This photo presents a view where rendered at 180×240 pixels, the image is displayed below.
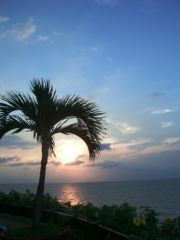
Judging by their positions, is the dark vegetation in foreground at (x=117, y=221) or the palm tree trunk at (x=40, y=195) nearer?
the dark vegetation in foreground at (x=117, y=221)

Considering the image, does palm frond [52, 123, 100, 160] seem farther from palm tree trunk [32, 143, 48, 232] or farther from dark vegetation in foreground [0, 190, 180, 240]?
dark vegetation in foreground [0, 190, 180, 240]

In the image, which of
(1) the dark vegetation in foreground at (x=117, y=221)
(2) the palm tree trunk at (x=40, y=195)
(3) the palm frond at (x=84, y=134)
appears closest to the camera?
(1) the dark vegetation in foreground at (x=117, y=221)

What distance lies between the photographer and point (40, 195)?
6.88 metres

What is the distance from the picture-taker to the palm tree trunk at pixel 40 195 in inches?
264

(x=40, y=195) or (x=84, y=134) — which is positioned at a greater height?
(x=84, y=134)

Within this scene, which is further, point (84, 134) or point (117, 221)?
point (84, 134)

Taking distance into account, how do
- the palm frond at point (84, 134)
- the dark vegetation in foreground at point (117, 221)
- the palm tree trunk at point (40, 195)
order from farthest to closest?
1. the palm frond at point (84, 134)
2. the palm tree trunk at point (40, 195)
3. the dark vegetation in foreground at point (117, 221)

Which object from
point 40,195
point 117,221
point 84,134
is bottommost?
point 117,221

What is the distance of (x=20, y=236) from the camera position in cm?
614

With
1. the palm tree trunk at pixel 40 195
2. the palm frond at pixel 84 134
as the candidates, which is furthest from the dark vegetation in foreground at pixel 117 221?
the palm frond at pixel 84 134

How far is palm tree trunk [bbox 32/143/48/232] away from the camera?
671cm

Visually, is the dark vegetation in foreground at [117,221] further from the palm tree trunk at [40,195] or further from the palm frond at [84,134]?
the palm frond at [84,134]

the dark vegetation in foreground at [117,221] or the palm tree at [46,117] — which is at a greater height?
the palm tree at [46,117]

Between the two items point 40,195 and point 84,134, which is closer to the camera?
point 40,195
